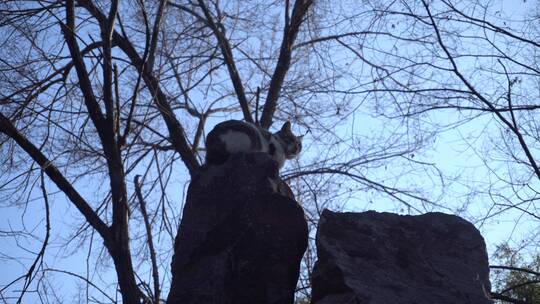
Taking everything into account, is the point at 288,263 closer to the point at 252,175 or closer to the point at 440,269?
the point at 252,175

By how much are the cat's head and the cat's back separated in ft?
5.51

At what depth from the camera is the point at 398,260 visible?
216 inches

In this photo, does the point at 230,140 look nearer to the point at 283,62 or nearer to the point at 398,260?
the point at 398,260

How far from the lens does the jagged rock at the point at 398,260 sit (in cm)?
515

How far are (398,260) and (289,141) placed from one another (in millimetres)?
4308

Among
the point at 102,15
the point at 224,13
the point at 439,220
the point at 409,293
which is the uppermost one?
the point at 224,13

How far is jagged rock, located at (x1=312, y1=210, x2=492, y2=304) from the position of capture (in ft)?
16.9

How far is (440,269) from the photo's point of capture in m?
5.47

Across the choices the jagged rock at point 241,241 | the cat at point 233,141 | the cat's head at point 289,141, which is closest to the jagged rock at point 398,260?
the jagged rock at point 241,241

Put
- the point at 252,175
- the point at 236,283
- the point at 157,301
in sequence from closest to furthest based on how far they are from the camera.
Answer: the point at 236,283 < the point at 252,175 < the point at 157,301

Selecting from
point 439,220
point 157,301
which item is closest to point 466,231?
point 439,220

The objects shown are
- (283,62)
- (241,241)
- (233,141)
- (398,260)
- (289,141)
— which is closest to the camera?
(398,260)

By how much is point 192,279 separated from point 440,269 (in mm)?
1950

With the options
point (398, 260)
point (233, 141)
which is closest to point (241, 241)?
point (398, 260)
